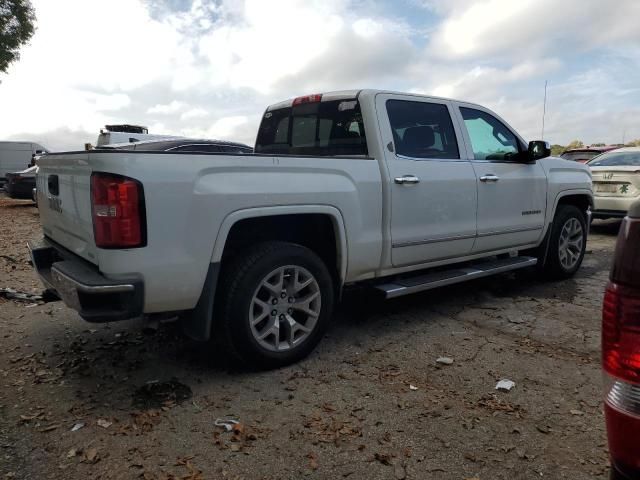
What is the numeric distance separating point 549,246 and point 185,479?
4601mm

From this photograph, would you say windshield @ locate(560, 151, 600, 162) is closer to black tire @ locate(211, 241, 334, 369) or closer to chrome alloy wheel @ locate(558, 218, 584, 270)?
chrome alloy wheel @ locate(558, 218, 584, 270)

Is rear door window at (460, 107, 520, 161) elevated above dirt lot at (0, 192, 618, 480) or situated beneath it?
elevated above

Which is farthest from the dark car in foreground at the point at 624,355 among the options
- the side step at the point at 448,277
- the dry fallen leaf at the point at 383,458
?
the side step at the point at 448,277

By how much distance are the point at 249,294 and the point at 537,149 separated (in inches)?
131

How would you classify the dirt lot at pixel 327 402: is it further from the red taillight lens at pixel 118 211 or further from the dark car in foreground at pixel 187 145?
the dark car in foreground at pixel 187 145

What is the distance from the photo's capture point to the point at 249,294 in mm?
3119

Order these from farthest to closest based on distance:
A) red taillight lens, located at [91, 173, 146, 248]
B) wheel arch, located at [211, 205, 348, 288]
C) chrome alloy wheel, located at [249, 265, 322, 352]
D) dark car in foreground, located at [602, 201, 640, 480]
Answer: chrome alloy wheel, located at [249, 265, 322, 352], wheel arch, located at [211, 205, 348, 288], red taillight lens, located at [91, 173, 146, 248], dark car in foreground, located at [602, 201, 640, 480]

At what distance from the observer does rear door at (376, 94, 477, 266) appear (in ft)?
12.6

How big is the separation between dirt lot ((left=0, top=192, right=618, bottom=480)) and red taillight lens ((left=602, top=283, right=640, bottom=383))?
116cm

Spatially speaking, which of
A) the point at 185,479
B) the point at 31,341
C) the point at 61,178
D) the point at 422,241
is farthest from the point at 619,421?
the point at 31,341

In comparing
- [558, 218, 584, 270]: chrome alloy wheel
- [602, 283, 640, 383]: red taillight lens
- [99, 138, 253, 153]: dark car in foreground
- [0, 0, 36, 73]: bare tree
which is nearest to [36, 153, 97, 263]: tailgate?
[602, 283, 640, 383]: red taillight lens

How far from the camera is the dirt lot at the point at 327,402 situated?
2369 mm

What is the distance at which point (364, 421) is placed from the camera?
2721 mm

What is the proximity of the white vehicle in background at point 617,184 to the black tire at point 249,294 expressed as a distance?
6.99m
